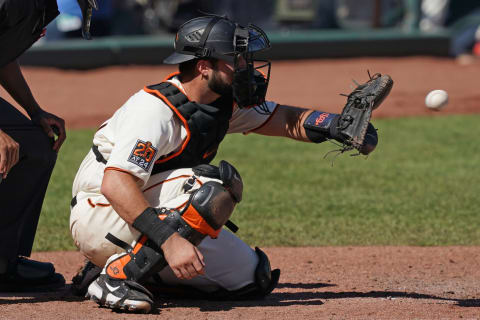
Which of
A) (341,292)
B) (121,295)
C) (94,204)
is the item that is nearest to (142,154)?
(94,204)

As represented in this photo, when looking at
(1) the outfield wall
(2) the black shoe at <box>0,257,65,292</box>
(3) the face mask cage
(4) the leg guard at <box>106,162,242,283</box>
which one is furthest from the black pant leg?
(1) the outfield wall

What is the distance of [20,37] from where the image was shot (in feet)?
13.0

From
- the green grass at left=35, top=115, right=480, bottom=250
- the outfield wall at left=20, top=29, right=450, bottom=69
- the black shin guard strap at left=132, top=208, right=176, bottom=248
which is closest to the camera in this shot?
the black shin guard strap at left=132, top=208, right=176, bottom=248

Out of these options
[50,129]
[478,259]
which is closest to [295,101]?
[478,259]

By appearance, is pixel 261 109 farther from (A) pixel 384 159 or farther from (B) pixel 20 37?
(A) pixel 384 159

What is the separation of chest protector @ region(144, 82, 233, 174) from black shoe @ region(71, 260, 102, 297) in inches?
23.9

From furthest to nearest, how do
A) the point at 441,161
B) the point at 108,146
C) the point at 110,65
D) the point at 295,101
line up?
the point at 110,65 < the point at 295,101 < the point at 441,161 < the point at 108,146

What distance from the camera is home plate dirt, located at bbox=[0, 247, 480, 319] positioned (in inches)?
138

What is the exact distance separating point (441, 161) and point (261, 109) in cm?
404

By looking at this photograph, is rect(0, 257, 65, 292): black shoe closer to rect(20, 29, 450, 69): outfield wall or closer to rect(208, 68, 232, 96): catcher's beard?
rect(208, 68, 232, 96): catcher's beard

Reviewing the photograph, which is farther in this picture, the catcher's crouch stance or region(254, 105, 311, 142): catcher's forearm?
region(254, 105, 311, 142): catcher's forearm

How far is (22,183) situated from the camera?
4074 mm

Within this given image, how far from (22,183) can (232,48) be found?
1.23 m

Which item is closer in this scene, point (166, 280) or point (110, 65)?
point (166, 280)
